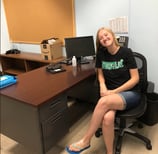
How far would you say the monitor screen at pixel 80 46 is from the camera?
269 centimetres

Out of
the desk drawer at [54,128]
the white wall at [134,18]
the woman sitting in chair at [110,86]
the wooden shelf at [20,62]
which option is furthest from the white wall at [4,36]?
the desk drawer at [54,128]

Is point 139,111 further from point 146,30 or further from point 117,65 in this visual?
point 146,30

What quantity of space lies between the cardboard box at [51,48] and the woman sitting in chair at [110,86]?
48.1 inches

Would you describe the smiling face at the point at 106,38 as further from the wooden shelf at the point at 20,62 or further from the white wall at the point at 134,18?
the wooden shelf at the point at 20,62

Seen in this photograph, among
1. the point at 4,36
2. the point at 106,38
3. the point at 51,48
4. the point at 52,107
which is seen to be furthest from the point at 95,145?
the point at 4,36

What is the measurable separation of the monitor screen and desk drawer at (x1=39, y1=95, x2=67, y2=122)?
1.00 metres

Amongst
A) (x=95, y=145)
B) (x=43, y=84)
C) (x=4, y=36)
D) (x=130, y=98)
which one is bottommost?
(x=95, y=145)

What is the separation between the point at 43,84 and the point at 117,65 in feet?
2.54


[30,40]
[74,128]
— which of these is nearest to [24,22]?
[30,40]

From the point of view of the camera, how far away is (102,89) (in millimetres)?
2002

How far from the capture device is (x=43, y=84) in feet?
6.44

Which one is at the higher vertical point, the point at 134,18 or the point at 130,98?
the point at 134,18

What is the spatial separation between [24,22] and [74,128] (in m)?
2.29

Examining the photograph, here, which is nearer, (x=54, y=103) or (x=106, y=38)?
(x=54, y=103)
